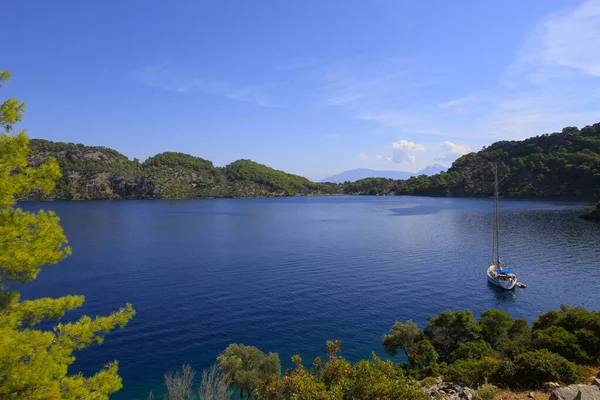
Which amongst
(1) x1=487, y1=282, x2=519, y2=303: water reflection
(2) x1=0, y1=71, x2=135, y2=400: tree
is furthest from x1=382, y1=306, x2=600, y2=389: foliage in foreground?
(2) x1=0, y1=71, x2=135, y2=400: tree

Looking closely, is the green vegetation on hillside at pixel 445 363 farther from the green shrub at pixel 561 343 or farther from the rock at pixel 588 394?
the rock at pixel 588 394

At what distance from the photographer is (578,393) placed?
41.1 ft

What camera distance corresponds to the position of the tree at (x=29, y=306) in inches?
373

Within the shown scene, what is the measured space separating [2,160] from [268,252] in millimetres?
59660

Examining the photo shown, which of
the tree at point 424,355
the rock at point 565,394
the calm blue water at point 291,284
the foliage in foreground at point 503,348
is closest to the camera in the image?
the rock at point 565,394

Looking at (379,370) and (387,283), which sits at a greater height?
(379,370)

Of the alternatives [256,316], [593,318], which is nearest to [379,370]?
[593,318]

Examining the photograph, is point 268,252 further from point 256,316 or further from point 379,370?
point 379,370

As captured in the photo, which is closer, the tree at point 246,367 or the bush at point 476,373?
the bush at point 476,373

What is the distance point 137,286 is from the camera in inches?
1869

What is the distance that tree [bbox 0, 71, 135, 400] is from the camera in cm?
948

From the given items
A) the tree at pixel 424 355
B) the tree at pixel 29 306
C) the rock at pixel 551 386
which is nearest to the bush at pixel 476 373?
the rock at pixel 551 386

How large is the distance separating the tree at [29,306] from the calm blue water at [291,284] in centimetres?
1580

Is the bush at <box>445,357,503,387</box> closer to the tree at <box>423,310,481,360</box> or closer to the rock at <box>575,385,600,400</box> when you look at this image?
the tree at <box>423,310,481,360</box>
